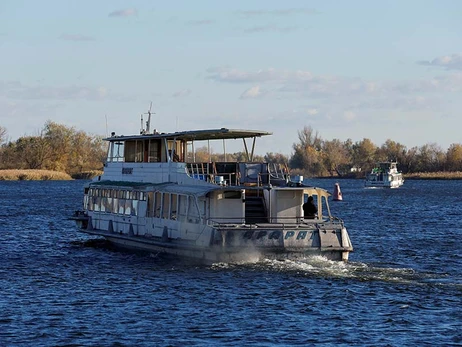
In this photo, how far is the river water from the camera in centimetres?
2267

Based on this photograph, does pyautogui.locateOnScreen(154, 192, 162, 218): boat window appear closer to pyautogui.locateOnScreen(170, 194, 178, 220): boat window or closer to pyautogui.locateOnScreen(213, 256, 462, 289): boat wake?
pyautogui.locateOnScreen(170, 194, 178, 220): boat window

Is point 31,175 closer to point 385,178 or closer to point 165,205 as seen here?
point 385,178

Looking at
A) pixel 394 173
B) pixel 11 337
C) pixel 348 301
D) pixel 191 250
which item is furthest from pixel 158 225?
pixel 394 173

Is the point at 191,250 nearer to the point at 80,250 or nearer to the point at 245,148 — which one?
the point at 245,148

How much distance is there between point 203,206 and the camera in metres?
34.2

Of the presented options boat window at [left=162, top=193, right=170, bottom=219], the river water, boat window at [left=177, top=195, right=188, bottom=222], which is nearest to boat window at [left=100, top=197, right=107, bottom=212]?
the river water

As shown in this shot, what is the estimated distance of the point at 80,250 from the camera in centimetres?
4184

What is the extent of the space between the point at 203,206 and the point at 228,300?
7878 mm

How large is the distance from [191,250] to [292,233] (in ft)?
13.8

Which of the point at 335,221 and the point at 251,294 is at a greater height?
the point at 335,221

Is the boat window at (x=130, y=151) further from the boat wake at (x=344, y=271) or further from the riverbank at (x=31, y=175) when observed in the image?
the riverbank at (x=31, y=175)

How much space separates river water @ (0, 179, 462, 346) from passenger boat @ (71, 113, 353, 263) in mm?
702

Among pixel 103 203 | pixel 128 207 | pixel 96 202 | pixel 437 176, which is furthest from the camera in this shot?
pixel 437 176

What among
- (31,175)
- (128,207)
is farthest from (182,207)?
(31,175)
